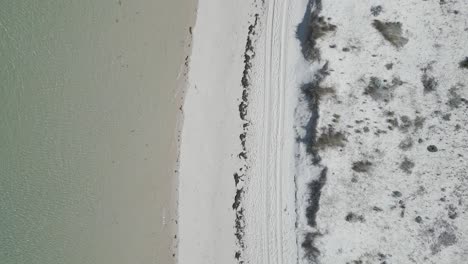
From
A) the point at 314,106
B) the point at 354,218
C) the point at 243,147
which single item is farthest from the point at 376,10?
the point at 354,218

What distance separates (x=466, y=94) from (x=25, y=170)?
14.4 ft

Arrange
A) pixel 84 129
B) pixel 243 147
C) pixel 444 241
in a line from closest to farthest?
1. pixel 444 241
2. pixel 84 129
3. pixel 243 147

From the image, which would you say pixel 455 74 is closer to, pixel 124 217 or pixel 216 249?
pixel 216 249

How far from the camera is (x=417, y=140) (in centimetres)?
511

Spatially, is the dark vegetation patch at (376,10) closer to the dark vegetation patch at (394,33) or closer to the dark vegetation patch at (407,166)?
the dark vegetation patch at (394,33)

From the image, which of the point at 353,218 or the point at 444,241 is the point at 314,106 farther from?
the point at 444,241

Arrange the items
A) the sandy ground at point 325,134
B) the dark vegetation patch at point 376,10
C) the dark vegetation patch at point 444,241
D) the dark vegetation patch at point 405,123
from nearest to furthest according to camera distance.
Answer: the dark vegetation patch at point 444,241 < the sandy ground at point 325,134 < the dark vegetation patch at point 405,123 < the dark vegetation patch at point 376,10

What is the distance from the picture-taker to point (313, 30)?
5.29m

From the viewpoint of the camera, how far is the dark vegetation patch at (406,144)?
5102 millimetres

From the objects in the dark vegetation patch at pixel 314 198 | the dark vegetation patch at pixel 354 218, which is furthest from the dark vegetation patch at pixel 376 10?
the dark vegetation patch at pixel 354 218

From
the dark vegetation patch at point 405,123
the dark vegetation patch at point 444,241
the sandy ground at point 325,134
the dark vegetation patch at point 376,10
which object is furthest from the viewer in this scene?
the dark vegetation patch at point 376,10

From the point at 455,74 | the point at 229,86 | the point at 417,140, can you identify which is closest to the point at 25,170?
the point at 229,86

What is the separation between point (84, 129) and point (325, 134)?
94.8 inches

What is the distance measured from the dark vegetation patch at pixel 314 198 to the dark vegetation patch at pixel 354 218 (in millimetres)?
293
